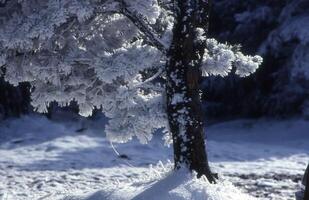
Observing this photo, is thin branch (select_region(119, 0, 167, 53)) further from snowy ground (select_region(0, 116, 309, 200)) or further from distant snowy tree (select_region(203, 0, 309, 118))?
distant snowy tree (select_region(203, 0, 309, 118))

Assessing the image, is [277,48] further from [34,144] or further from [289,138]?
[34,144]

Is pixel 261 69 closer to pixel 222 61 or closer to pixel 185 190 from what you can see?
pixel 222 61

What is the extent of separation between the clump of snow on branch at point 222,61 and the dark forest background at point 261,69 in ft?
32.2

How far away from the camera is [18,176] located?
11.6m

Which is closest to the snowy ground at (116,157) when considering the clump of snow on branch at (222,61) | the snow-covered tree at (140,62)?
the snow-covered tree at (140,62)

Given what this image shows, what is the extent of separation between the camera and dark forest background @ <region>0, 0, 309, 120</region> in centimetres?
1656

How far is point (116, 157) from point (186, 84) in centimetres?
723

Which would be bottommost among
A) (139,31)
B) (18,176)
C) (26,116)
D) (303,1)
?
(18,176)

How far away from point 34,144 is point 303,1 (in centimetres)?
802

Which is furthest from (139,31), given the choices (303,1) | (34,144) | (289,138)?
(303,1)

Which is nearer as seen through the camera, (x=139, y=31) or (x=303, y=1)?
(x=139, y=31)

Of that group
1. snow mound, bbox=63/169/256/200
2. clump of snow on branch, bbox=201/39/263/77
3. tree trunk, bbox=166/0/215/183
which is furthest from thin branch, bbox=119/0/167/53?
snow mound, bbox=63/169/256/200

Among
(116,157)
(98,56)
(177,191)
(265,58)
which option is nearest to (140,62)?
(98,56)

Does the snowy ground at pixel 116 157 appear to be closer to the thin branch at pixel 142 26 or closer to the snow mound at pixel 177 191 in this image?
the snow mound at pixel 177 191
